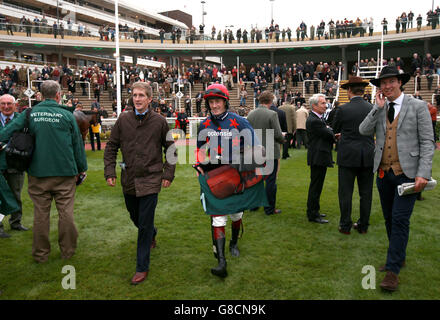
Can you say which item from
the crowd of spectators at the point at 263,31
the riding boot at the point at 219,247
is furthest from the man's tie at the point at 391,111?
the crowd of spectators at the point at 263,31

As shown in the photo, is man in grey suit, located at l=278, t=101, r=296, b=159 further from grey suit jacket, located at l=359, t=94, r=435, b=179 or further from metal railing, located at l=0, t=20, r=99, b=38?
metal railing, located at l=0, t=20, r=99, b=38

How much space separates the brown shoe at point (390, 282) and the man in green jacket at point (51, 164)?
11.0 ft

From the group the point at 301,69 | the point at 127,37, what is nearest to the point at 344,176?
the point at 301,69

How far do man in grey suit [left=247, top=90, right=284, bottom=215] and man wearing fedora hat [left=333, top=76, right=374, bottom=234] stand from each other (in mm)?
989

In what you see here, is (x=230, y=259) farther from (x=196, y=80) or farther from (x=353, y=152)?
(x=196, y=80)

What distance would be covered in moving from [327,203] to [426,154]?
3.17 metres

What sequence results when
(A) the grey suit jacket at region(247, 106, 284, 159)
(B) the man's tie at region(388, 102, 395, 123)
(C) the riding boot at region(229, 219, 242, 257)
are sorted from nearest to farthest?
(B) the man's tie at region(388, 102, 395, 123) < (C) the riding boot at region(229, 219, 242, 257) < (A) the grey suit jacket at region(247, 106, 284, 159)

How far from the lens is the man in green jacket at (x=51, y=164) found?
3.98 metres

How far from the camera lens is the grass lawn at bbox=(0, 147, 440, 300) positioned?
3357 millimetres

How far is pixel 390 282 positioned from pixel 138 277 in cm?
240

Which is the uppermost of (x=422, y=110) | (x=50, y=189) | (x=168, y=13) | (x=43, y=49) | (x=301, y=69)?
(x=168, y=13)

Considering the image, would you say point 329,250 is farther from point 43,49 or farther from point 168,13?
point 168,13

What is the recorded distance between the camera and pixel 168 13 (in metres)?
63.9
